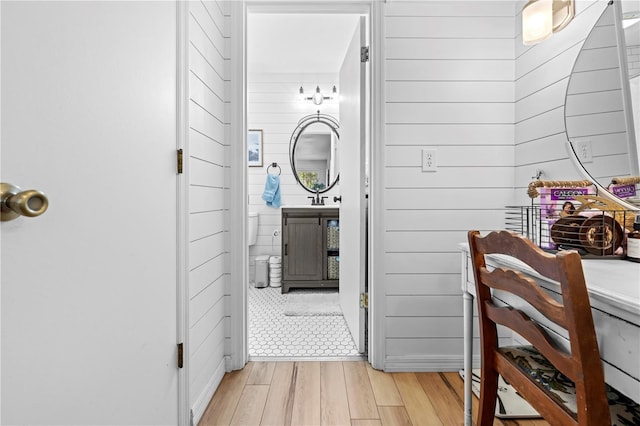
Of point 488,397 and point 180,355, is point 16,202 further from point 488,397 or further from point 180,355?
point 488,397

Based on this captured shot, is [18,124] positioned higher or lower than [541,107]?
lower

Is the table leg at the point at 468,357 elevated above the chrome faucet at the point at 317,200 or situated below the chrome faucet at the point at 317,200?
below

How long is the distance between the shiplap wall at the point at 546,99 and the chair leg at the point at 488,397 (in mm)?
992

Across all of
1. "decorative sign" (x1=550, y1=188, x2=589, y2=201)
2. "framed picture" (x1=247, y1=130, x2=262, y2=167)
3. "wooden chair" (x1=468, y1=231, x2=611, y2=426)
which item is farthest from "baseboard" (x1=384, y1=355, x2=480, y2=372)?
"framed picture" (x1=247, y1=130, x2=262, y2=167)

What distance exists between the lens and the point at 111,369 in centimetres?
93

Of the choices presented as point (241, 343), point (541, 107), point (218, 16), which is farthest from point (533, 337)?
point (218, 16)

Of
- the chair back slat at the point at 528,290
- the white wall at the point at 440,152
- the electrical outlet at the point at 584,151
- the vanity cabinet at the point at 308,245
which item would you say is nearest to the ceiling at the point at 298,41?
the white wall at the point at 440,152

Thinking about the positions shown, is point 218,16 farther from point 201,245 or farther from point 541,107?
point 541,107

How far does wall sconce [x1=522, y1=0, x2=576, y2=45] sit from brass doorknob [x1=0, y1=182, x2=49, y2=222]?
1.92 m

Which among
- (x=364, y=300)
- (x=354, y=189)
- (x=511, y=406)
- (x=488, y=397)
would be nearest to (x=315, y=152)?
(x=354, y=189)

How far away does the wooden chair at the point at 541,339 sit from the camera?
28.4 inches

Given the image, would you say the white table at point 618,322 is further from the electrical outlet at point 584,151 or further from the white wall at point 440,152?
the white wall at point 440,152

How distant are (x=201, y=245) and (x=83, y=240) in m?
Result: 0.78

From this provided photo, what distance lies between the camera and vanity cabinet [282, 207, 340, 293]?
365 cm
